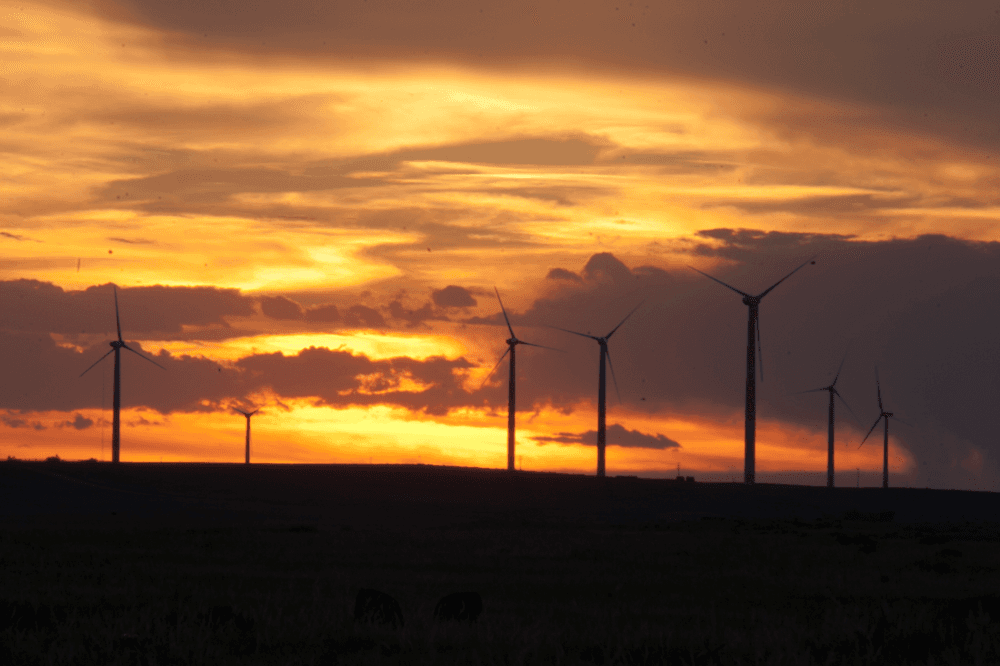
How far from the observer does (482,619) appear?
22250 millimetres

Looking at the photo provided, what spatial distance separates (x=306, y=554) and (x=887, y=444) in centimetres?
13377

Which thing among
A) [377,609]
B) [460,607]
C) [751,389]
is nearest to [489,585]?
[460,607]

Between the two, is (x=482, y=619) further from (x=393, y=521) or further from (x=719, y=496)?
(x=719, y=496)

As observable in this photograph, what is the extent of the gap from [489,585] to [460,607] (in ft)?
28.8

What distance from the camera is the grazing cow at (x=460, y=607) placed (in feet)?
72.0

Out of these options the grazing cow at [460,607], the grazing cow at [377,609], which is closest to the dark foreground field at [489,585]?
the grazing cow at [377,609]

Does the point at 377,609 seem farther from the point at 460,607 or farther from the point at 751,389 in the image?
the point at 751,389

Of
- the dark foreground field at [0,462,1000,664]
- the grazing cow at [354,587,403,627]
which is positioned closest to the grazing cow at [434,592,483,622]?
the dark foreground field at [0,462,1000,664]

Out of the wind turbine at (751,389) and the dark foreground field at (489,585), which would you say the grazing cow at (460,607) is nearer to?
the dark foreground field at (489,585)

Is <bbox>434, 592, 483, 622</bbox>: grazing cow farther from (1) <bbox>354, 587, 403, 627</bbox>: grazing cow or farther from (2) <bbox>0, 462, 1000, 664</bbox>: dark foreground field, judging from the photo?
(1) <bbox>354, 587, 403, 627</bbox>: grazing cow

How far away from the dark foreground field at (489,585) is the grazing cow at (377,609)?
0.33 metres

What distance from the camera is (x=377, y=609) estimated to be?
21266 mm

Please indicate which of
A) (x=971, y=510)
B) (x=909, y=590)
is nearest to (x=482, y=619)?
(x=909, y=590)

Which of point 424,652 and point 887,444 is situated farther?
point 887,444
